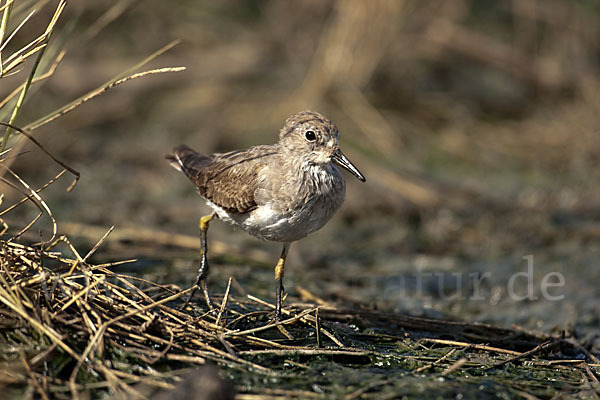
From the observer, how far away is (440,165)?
331 inches

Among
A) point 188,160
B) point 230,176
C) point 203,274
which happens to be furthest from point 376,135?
point 203,274

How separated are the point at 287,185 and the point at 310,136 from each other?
36cm

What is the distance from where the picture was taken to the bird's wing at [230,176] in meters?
4.67

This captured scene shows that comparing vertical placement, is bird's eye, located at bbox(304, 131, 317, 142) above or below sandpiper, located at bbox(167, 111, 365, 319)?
above

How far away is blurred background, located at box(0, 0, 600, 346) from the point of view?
6.31m

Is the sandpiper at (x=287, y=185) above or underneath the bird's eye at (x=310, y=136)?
underneath

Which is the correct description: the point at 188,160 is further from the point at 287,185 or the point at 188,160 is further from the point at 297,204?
the point at 297,204

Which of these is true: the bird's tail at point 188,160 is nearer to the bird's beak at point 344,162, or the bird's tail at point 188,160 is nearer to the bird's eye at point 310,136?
the bird's eye at point 310,136

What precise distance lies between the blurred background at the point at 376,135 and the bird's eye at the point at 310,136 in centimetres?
137

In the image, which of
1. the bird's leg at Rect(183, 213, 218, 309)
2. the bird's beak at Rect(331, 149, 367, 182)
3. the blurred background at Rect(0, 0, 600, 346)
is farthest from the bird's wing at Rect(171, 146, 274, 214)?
the blurred background at Rect(0, 0, 600, 346)

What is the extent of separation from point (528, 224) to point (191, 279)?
3.49 m

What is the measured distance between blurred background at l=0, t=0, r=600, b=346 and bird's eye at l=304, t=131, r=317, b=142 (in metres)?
1.37

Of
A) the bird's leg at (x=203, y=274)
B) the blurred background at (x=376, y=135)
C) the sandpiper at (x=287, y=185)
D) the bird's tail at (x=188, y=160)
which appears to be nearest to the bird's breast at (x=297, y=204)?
the sandpiper at (x=287, y=185)

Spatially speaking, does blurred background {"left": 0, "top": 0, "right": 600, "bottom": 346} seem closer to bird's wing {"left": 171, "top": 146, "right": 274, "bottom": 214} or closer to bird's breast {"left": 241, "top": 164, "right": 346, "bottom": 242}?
bird's wing {"left": 171, "top": 146, "right": 274, "bottom": 214}
